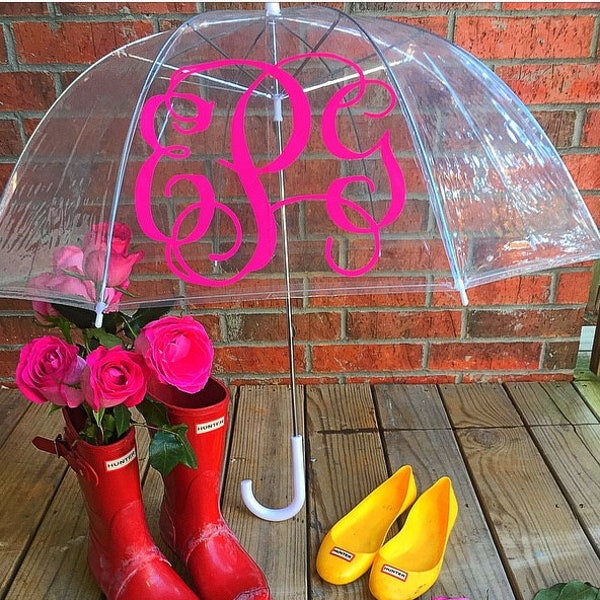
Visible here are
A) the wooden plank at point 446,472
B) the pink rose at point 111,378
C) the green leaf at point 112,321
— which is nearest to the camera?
the pink rose at point 111,378

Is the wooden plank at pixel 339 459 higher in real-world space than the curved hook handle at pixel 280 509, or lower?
lower

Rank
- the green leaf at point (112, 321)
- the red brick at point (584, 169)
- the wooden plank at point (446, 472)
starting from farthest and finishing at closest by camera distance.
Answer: the red brick at point (584, 169), the wooden plank at point (446, 472), the green leaf at point (112, 321)

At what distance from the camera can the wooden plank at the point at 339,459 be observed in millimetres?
1044

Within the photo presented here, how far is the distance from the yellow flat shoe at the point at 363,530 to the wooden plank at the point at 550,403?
419 mm

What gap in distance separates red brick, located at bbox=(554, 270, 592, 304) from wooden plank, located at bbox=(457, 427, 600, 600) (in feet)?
1.10

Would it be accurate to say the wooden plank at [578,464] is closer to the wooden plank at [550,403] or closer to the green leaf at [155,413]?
the wooden plank at [550,403]

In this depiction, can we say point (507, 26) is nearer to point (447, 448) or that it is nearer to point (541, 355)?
point (541, 355)

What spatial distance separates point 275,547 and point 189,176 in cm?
63

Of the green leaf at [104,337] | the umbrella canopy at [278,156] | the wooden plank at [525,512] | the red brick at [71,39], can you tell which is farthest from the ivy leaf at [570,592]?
the red brick at [71,39]

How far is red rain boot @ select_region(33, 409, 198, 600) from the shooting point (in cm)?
87

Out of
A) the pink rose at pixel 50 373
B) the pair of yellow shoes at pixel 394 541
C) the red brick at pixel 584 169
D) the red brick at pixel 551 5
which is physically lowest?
the pair of yellow shoes at pixel 394 541

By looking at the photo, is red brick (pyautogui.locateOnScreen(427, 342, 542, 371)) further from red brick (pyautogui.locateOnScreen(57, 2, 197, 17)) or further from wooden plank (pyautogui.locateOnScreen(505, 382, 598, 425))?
red brick (pyautogui.locateOnScreen(57, 2, 197, 17))

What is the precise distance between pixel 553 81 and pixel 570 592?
3.19ft

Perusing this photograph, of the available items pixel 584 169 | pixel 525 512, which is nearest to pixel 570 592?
pixel 525 512
